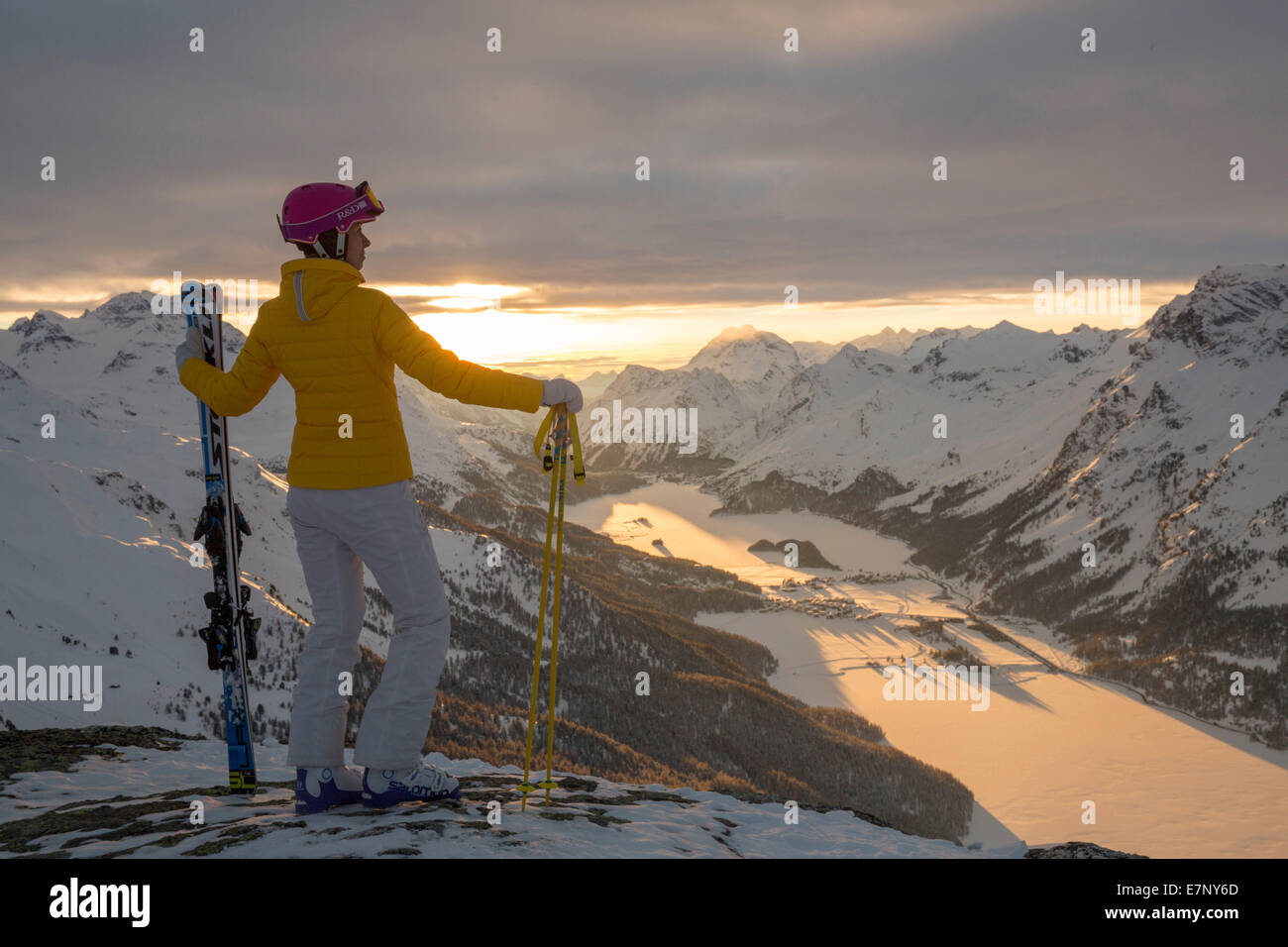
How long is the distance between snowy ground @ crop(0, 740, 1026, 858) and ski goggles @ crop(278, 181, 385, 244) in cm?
523

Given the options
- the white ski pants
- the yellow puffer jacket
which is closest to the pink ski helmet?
the yellow puffer jacket

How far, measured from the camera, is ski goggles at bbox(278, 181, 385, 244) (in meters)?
6.85

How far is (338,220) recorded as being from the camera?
Answer: 6.89 meters

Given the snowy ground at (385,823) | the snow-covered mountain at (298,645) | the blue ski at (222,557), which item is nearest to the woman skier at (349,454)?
the snowy ground at (385,823)

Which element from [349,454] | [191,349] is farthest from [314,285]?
[191,349]

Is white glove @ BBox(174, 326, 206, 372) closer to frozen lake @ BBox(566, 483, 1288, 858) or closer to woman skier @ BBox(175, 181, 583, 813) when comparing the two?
woman skier @ BBox(175, 181, 583, 813)

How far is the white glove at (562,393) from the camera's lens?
704cm

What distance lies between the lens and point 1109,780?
125 metres

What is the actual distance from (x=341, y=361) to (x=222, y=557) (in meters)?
3.13

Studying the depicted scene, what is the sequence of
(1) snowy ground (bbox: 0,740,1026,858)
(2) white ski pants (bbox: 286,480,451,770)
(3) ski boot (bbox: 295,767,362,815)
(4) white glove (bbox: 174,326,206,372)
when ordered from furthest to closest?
(4) white glove (bbox: 174,326,206,372)
(3) ski boot (bbox: 295,767,362,815)
(2) white ski pants (bbox: 286,480,451,770)
(1) snowy ground (bbox: 0,740,1026,858)

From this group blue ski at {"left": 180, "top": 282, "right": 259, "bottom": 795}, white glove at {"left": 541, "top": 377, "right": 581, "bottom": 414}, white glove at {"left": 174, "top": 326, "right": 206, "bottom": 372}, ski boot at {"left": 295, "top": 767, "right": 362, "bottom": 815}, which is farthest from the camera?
blue ski at {"left": 180, "top": 282, "right": 259, "bottom": 795}
